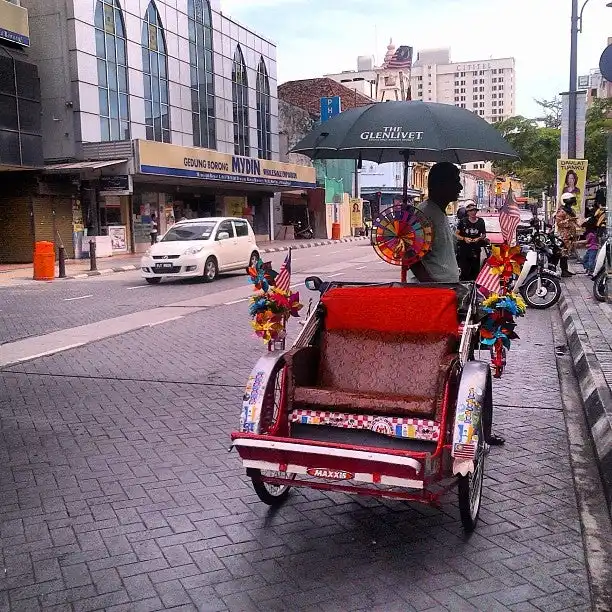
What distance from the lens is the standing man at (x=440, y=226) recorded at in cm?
511

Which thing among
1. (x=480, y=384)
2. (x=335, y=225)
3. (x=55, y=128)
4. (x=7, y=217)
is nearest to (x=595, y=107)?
(x=335, y=225)

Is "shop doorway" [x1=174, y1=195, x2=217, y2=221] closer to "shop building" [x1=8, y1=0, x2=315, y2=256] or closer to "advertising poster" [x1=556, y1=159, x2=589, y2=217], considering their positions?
"shop building" [x1=8, y1=0, x2=315, y2=256]

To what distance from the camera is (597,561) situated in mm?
3473

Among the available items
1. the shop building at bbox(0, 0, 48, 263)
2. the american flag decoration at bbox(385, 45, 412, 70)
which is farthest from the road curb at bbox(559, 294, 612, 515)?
the american flag decoration at bbox(385, 45, 412, 70)

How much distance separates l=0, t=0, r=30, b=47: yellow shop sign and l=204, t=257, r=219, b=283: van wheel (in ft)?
37.8

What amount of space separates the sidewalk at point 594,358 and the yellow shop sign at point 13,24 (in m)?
19.4

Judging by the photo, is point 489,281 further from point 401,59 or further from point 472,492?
point 401,59

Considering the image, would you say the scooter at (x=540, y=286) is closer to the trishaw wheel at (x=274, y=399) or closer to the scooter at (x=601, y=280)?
the scooter at (x=601, y=280)

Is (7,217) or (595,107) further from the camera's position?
(595,107)

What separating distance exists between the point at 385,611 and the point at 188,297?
470 inches

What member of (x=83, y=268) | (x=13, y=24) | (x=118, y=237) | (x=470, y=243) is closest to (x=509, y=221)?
(x=470, y=243)

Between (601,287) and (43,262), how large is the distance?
1414cm

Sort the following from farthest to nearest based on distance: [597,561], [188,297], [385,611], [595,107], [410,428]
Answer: [595,107] < [188,297] < [410,428] < [597,561] < [385,611]

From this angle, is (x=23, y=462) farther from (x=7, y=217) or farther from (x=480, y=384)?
(x=7, y=217)
